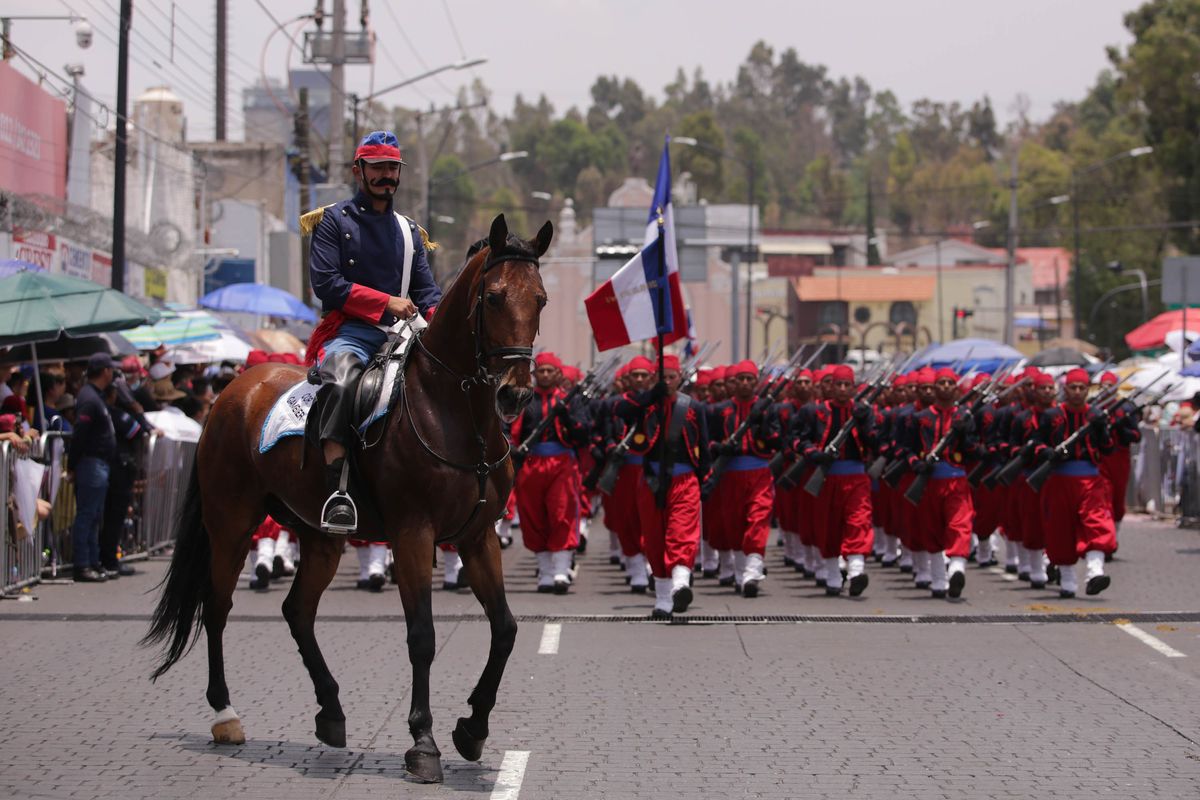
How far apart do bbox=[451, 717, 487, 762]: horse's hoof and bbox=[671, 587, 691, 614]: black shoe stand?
19.0ft

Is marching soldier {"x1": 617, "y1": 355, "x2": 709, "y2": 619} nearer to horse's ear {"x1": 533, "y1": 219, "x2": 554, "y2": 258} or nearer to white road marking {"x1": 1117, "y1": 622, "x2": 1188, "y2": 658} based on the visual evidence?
white road marking {"x1": 1117, "y1": 622, "x2": 1188, "y2": 658}

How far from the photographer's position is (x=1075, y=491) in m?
15.2

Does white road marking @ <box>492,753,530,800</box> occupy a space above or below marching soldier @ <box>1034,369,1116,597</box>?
below

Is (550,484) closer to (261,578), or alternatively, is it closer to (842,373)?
(261,578)

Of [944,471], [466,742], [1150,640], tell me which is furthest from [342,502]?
[944,471]

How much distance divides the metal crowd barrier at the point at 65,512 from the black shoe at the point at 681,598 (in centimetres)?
382

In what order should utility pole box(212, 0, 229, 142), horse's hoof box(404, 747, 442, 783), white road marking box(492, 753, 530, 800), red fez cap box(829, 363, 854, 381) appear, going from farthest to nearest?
utility pole box(212, 0, 229, 142)
red fez cap box(829, 363, 854, 381)
horse's hoof box(404, 747, 442, 783)
white road marking box(492, 753, 530, 800)

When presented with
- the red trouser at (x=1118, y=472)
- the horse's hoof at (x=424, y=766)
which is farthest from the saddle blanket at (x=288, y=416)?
the red trouser at (x=1118, y=472)

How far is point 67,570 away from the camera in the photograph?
15758 mm

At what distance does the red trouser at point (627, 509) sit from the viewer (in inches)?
627

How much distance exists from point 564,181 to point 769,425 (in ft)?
482

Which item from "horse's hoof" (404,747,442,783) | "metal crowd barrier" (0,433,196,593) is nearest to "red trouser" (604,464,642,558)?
"metal crowd barrier" (0,433,196,593)

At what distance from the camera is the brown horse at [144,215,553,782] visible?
7.26 m

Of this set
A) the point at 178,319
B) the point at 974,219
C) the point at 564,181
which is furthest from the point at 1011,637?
the point at 564,181
